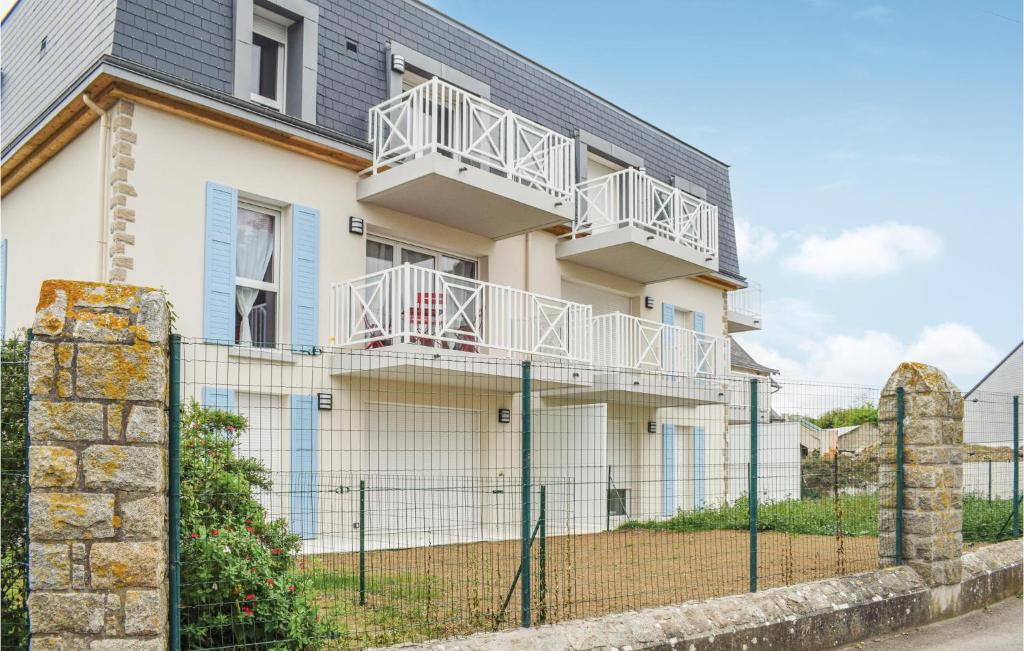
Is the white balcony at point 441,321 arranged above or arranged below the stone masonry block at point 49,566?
above

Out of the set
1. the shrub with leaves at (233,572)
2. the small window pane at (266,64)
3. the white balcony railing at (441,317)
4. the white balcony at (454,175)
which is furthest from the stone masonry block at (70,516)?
the small window pane at (266,64)

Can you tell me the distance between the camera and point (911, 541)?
28.2 feet

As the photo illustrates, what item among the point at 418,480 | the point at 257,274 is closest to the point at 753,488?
the point at 418,480

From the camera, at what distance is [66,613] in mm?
4551

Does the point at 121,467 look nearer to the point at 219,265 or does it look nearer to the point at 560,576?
the point at 560,576

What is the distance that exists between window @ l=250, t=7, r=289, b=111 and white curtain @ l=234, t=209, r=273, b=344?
1.65 m

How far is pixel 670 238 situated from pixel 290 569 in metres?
13.5

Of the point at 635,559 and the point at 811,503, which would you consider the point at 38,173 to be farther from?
the point at 811,503

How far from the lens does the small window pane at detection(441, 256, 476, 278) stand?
48.2 feet

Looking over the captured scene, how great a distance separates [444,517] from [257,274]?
4.79m

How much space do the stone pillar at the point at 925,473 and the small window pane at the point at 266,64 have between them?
879cm

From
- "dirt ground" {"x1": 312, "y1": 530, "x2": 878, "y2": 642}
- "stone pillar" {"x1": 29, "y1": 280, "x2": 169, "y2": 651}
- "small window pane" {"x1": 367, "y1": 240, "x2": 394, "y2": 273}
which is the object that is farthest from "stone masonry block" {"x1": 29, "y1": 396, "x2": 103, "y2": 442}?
"small window pane" {"x1": 367, "y1": 240, "x2": 394, "y2": 273}

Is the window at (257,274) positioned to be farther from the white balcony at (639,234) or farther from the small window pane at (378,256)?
the white balcony at (639,234)

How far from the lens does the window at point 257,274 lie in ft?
38.6
